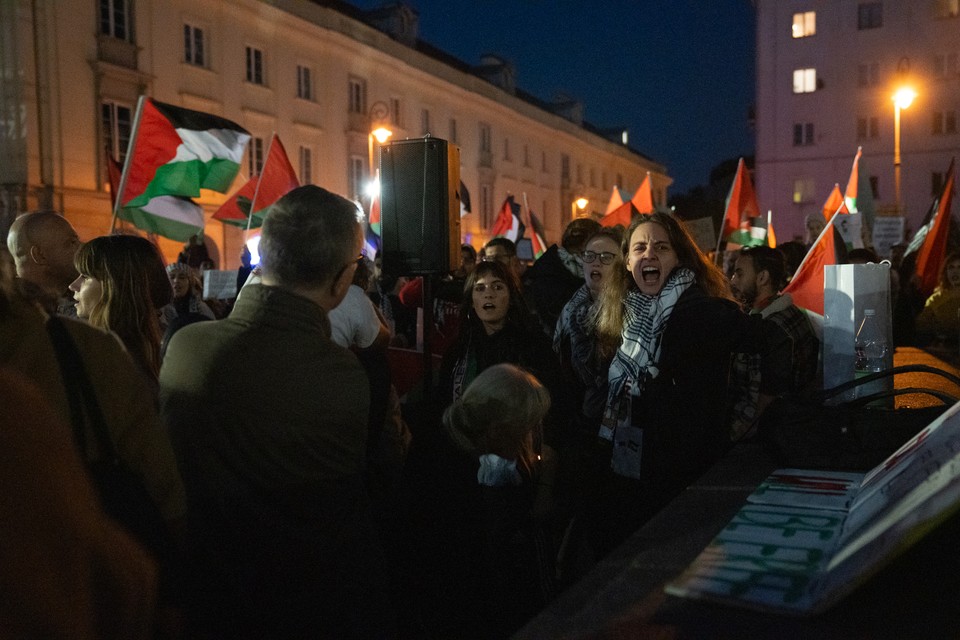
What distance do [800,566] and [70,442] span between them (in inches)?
48.3

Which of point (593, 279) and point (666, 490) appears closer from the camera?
point (666, 490)

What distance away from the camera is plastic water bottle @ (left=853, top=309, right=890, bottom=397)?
10.2 ft

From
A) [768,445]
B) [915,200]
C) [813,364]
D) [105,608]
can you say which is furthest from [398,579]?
[915,200]

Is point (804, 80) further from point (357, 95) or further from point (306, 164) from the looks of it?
point (306, 164)

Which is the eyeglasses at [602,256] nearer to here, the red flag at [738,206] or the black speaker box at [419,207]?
the black speaker box at [419,207]

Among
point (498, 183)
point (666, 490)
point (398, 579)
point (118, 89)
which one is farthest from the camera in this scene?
point (498, 183)

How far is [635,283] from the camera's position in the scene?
11.5 feet

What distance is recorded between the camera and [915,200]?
41.5 meters

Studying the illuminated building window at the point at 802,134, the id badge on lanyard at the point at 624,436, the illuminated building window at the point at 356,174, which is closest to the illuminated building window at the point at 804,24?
the illuminated building window at the point at 802,134

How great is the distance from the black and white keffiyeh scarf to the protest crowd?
11 mm

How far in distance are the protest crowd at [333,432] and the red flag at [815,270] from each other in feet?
0.06

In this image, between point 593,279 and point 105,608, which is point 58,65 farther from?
point 105,608

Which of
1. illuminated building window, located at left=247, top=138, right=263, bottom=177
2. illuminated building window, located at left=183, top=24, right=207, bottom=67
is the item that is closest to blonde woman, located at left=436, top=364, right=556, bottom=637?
illuminated building window, located at left=183, top=24, right=207, bottom=67

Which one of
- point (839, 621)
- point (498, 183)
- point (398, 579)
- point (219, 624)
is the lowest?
point (398, 579)
